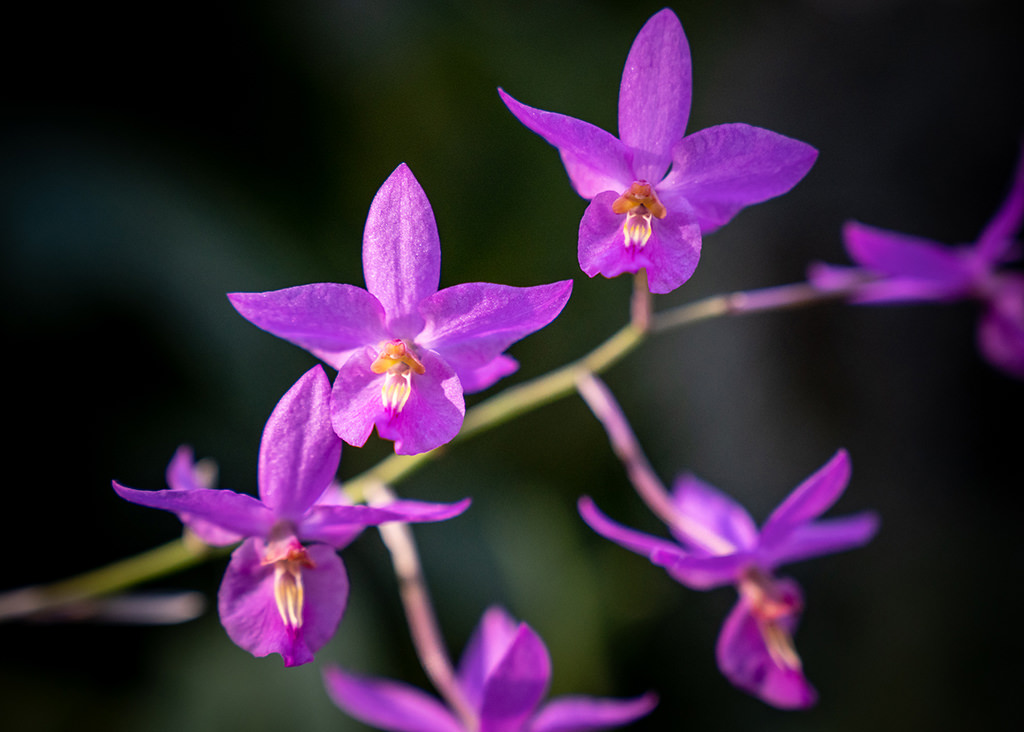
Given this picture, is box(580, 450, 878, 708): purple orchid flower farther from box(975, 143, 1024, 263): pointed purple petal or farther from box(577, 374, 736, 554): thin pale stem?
box(975, 143, 1024, 263): pointed purple petal

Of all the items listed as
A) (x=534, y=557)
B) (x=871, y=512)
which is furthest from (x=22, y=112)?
(x=871, y=512)

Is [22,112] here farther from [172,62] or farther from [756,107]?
[756,107]

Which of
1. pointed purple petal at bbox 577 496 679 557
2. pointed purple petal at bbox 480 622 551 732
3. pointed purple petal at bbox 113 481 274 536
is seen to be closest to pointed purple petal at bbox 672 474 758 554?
pointed purple petal at bbox 577 496 679 557

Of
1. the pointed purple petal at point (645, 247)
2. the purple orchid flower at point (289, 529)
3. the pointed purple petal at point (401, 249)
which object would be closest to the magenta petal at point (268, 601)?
the purple orchid flower at point (289, 529)

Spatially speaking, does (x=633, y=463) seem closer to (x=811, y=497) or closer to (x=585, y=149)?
(x=811, y=497)

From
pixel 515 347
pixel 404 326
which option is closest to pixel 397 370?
pixel 404 326

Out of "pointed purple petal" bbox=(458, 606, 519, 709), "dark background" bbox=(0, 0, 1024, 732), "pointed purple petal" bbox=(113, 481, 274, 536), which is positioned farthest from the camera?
"dark background" bbox=(0, 0, 1024, 732)

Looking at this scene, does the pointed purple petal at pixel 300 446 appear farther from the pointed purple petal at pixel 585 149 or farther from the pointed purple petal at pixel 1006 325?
the pointed purple petal at pixel 1006 325

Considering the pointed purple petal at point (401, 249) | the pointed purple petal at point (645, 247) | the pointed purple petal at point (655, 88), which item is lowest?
the pointed purple petal at point (645, 247)
